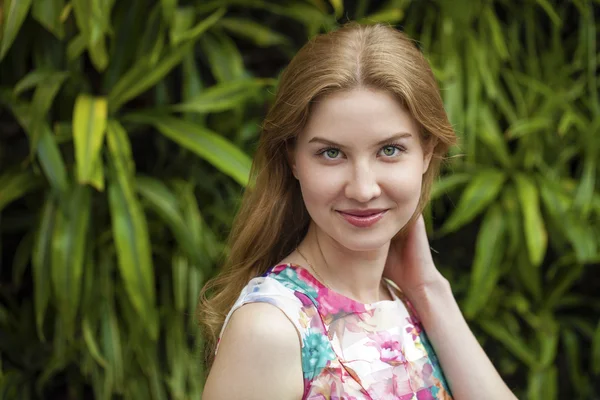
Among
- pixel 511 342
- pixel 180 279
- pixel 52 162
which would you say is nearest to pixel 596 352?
pixel 511 342

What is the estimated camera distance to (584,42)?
7.58ft

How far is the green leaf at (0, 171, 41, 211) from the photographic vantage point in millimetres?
1807

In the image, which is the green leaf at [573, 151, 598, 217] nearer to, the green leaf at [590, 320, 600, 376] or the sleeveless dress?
the green leaf at [590, 320, 600, 376]

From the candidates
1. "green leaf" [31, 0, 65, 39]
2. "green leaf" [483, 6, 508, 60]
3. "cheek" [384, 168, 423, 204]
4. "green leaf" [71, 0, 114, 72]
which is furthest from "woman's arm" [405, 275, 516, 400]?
"green leaf" [483, 6, 508, 60]

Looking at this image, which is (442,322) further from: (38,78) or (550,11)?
(550,11)

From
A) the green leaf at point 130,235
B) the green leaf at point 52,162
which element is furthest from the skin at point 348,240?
the green leaf at point 52,162

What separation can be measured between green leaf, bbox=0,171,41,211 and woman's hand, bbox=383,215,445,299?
1.02 m

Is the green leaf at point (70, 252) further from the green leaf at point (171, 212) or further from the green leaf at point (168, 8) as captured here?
the green leaf at point (168, 8)

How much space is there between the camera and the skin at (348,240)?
87cm

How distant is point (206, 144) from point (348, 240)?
0.98 metres

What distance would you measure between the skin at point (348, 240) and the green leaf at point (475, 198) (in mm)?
975

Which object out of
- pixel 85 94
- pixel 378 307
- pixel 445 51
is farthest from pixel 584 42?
pixel 378 307

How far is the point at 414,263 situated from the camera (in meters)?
1.17

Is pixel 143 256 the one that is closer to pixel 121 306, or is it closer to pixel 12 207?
pixel 121 306
